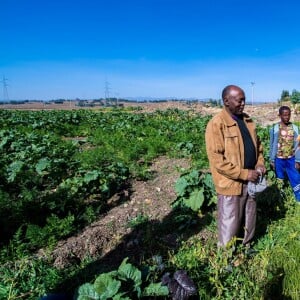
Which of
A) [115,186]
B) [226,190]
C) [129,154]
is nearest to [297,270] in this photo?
[226,190]

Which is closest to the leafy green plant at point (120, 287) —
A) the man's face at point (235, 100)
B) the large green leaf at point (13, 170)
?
the man's face at point (235, 100)

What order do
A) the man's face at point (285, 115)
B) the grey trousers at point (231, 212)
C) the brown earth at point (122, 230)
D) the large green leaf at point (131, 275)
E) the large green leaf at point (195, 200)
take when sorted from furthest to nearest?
the man's face at point (285, 115), the large green leaf at point (195, 200), the brown earth at point (122, 230), the grey trousers at point (231, 212), the large green leaf at point (131, 275)

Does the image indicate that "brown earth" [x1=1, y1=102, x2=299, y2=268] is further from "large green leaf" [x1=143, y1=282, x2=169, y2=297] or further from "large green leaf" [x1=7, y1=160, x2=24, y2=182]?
"large green leaf" [x1=7, y1=160, x2=24, y2=182]

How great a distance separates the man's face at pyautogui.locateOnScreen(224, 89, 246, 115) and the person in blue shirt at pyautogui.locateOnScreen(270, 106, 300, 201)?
2.29 m

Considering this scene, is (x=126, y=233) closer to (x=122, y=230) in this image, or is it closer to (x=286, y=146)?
(x=122, y=230)

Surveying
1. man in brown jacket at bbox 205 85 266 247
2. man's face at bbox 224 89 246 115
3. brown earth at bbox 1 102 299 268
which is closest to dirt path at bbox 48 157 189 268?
brown earth at bbox 1 102 299 268

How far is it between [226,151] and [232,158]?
0.09 m

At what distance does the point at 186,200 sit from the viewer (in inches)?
183

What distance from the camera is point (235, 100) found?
306 centimetres

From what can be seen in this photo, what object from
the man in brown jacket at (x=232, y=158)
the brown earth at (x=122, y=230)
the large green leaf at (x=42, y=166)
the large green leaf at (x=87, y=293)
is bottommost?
the brown earth at (x=122, y=230)

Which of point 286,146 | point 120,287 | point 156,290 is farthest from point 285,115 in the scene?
point 120,287

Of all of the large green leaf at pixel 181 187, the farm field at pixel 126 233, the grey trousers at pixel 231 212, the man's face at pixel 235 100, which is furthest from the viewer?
the large green leaf at pixel 181 187

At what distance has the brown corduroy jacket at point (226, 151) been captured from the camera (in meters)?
3.10

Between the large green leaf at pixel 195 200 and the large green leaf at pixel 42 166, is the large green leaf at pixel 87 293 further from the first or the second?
the large green leaf at pixel 42 166
